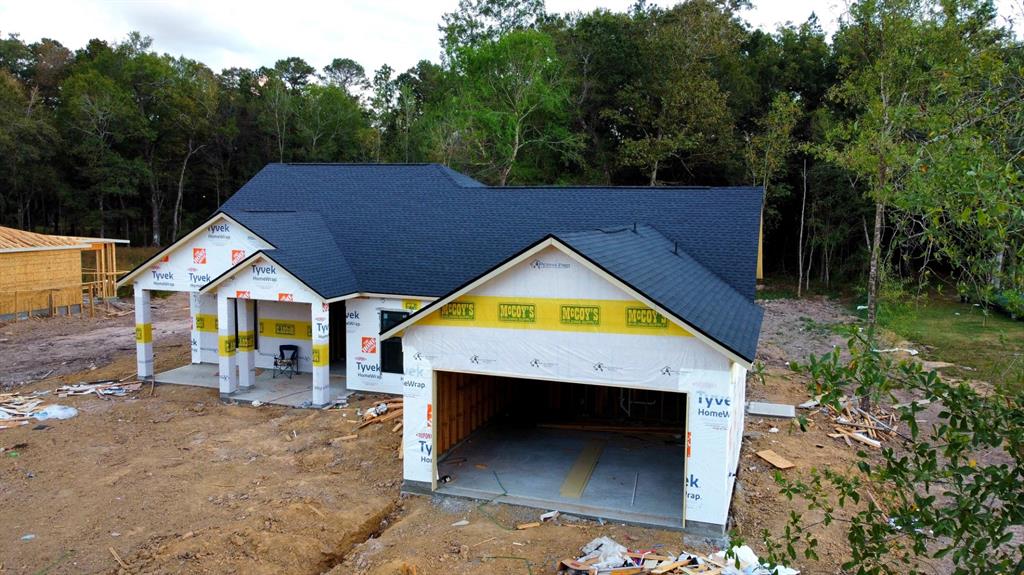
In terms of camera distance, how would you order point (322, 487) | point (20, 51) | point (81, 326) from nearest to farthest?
1. point (322, 487)
2. point (81, 326)
3. point (20, 51)

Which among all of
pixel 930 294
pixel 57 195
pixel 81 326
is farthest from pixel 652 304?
pixel 57 195

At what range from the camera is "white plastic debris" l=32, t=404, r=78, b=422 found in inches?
625

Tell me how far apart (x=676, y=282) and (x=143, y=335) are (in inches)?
589

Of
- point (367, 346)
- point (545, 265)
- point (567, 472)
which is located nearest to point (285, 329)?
point (367, 346)

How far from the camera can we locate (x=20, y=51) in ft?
184

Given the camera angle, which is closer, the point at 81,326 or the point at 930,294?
the point at 81,326

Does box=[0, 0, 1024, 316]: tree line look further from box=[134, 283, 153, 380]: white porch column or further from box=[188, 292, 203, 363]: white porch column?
box=[134, 283, 153, 380]: white porch column

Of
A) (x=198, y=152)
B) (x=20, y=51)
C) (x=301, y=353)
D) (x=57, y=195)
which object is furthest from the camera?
(x=20, y=51)

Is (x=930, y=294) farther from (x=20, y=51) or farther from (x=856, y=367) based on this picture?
(x=20, y=51)

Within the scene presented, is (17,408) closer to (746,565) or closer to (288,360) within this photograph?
(288,360)

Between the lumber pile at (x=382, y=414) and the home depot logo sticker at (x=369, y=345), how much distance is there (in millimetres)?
1866

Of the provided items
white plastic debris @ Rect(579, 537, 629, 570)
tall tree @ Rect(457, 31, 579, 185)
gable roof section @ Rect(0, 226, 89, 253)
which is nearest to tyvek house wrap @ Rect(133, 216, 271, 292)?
white plastic debris @ Rect(579, 537, 629, 570)

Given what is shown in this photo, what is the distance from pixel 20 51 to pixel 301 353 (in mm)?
54938

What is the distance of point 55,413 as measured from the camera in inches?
632
